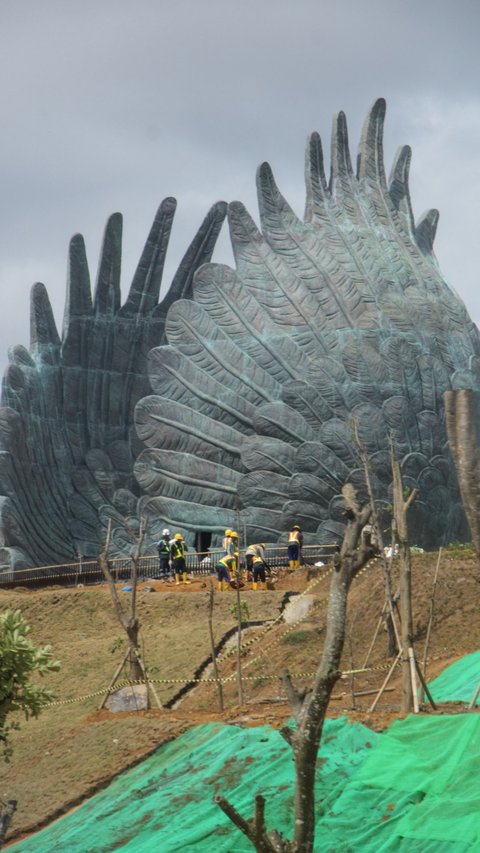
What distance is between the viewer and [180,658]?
836 inches

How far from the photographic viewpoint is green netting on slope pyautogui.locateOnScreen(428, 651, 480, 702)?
52.5 ft

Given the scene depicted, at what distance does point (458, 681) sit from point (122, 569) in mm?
16009

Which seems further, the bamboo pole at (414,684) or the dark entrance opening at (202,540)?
the dark entrance opening at (202,540)

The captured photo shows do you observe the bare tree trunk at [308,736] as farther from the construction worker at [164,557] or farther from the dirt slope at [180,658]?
the construction worker at [164,557]

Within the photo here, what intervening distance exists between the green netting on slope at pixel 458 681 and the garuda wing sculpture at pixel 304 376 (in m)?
12.7

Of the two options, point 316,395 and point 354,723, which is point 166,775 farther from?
point 316,395

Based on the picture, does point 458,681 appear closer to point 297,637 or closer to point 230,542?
point 297,637

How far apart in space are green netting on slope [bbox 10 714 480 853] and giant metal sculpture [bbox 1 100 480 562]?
15355mm

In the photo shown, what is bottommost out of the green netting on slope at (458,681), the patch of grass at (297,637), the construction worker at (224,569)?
the green netting on slope at (458,681)

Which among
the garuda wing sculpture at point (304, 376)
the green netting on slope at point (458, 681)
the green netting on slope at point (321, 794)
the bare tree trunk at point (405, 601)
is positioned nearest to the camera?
the green netting on slope at point (321, 794)

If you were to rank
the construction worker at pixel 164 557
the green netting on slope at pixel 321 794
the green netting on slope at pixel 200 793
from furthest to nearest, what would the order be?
the construction worker at pixel 164 557 → the green netting on slope at pixel 200 793 → the green netting on slope at pixel 321 794

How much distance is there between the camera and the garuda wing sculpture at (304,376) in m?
30.5

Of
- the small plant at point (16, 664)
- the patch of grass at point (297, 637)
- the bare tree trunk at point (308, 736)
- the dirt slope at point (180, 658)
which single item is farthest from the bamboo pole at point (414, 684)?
the bare tree trunk at point (308, 736)

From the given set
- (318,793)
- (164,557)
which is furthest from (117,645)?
(318,793)
